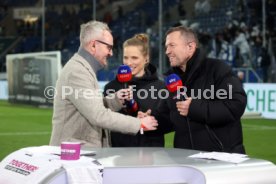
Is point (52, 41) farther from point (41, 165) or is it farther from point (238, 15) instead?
point (41, 165)

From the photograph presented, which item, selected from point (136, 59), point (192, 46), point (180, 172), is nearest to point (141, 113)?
point (192, 46)

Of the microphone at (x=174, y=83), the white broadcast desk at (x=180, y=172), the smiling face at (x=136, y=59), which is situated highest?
the smiling face at (x=136, y=59)

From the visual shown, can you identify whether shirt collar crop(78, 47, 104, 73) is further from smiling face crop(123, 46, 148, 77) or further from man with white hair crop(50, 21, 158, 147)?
smiling face crop(123, 46, 148, 77)

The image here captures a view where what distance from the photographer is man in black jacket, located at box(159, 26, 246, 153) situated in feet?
13.6

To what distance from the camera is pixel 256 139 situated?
12.0 m

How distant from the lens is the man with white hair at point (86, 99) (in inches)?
160

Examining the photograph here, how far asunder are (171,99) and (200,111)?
0.37 m

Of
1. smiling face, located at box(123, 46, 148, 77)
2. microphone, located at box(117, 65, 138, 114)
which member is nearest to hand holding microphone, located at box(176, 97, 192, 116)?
microphone, located at box(117, 65, 138, 114)

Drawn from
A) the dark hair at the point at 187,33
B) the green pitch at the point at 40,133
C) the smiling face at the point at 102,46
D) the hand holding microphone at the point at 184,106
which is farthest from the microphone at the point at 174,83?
the green pitch at the point at 40,133

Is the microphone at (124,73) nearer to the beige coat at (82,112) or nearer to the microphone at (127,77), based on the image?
the microphone at (127,77)

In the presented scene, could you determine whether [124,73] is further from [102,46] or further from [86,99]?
[86,99]

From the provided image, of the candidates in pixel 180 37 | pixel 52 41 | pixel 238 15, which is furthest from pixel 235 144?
pixel 52 41

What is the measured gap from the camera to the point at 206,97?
4.25m

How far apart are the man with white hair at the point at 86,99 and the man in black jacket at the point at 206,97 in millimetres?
272
